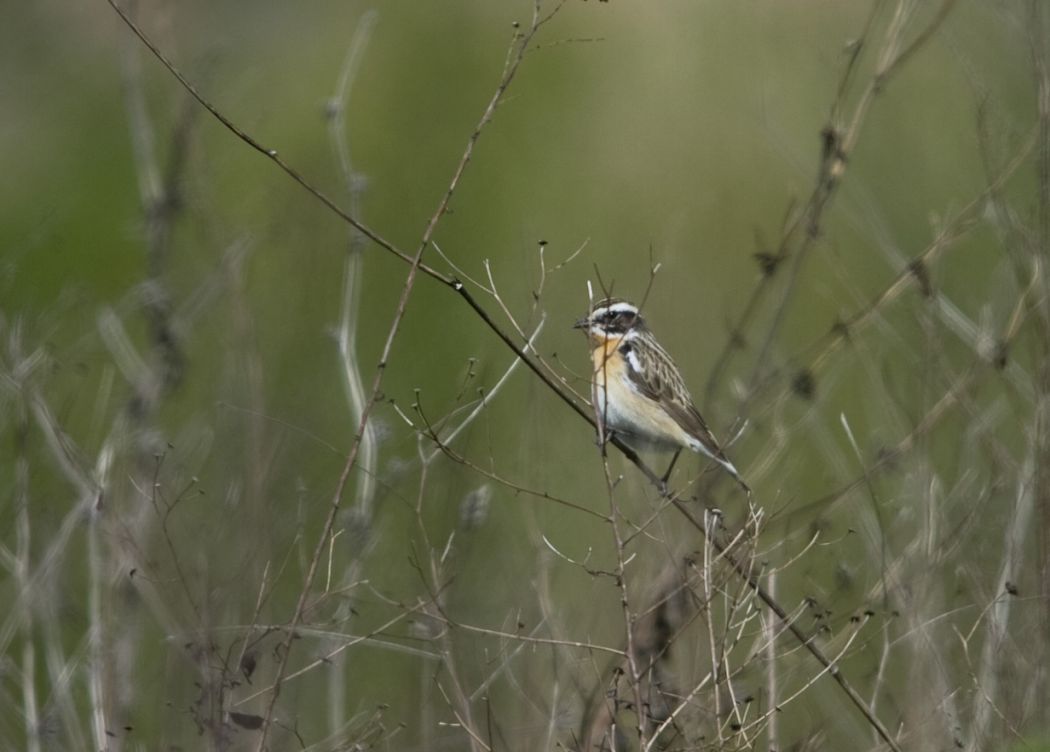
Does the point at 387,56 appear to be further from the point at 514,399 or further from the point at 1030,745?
the point at 1030,745

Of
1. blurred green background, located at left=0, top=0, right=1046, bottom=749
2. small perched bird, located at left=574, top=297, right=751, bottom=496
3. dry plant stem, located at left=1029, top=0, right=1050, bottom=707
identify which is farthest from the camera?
small perched bird, located at left=574, top=297, right=751, bottom=496

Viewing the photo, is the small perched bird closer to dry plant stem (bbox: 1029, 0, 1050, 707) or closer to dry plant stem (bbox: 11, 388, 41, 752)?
dry plant stem (bbox: 1029, 0, 1050, 707)

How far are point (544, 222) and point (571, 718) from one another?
12873 millimetres

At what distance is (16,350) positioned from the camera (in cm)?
644

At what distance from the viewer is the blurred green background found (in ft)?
19.9

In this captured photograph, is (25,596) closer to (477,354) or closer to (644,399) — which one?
(644,399)

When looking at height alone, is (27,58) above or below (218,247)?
above

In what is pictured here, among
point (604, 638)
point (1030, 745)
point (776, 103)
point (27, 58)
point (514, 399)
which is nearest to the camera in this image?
point (1030, 745)

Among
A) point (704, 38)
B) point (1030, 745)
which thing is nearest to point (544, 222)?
point (704, 38)

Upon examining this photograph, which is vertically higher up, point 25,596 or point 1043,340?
point 1043,340

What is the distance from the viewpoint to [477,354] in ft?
46.4

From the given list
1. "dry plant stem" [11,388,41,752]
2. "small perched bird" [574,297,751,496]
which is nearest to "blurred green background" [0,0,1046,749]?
"dry plant stem" [11,388,41,752]

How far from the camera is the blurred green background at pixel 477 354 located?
19.9 feet

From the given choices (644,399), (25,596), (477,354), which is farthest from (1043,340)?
(477,354)
